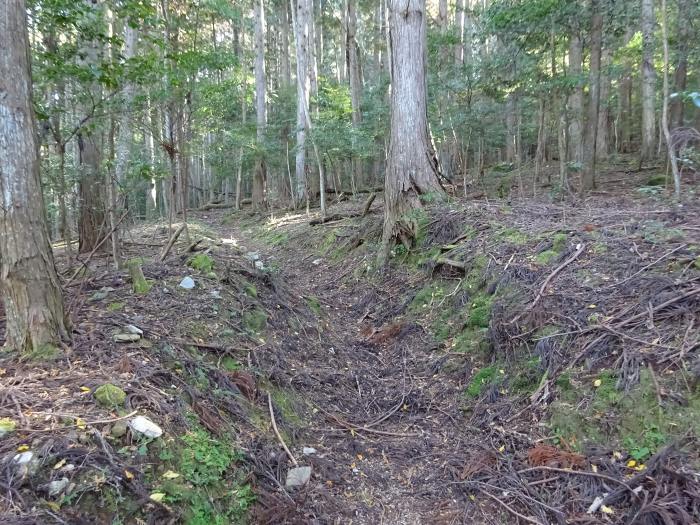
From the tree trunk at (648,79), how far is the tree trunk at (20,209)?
11.7 m

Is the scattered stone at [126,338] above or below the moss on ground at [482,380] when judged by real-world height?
above

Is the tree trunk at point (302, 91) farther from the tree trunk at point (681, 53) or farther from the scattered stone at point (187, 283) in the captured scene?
the scattered stone at point (187, 283)

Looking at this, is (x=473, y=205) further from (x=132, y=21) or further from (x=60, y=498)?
(x=60, y=498)

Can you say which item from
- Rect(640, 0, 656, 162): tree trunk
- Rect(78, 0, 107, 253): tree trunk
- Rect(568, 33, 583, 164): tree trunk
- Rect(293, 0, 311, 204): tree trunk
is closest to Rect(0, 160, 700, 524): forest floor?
Rect(78, 0, 107, 253): tree trunk

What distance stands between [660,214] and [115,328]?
19.5 feet

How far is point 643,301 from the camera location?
3662 millimetres

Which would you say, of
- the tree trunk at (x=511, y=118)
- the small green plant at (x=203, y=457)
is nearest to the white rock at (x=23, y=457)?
the small green plant at (x=203, y=457)

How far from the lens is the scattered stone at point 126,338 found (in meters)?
3.60

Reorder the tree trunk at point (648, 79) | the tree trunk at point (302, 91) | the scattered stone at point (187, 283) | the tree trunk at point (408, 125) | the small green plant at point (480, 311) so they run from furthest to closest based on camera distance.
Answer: the tree trunk at point (302, 91), the tree trunk at point (648, 79), the tree trunk at point (408, 125), the scattered stone at point (187, 283), the small green plant at point (480, 311)

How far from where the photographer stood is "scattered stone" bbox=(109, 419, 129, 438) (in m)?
2.59

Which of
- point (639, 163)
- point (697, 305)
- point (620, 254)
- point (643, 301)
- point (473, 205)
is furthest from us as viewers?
point (639, 163)

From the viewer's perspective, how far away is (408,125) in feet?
26.6

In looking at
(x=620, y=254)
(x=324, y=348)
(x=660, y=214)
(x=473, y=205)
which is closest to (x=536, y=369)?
(x=620, y=254)

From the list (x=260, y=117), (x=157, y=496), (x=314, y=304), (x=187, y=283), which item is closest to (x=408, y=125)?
(x=314, y=304)
